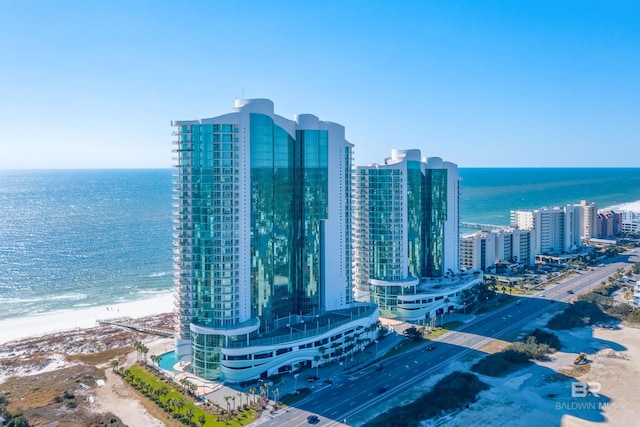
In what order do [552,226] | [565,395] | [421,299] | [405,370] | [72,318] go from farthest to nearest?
[552,226] → [72,318] → [421,299] → [405,370] → [565,395]

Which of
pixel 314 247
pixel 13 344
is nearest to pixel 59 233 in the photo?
pixel 13 344

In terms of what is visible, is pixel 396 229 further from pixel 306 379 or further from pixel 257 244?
pixel 306 379

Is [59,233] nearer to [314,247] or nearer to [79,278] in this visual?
[79,278]

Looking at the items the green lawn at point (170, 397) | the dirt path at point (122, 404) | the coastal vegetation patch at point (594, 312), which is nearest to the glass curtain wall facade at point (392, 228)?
the coastal vegetation patch at point (594, 312)

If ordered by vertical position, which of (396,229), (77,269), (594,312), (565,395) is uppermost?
(396,229)

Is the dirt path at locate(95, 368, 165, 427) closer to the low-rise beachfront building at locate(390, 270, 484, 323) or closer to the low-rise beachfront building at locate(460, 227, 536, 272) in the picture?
the low-rise beachfront building at locate(390, 270, 484, 323)

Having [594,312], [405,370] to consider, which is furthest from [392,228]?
[594,312]

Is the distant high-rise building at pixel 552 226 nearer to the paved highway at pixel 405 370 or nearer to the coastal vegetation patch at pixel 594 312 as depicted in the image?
the paved highway at pixel 405 370
